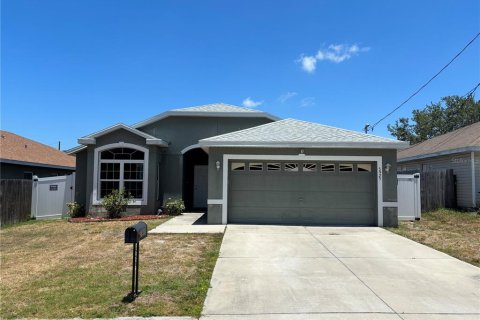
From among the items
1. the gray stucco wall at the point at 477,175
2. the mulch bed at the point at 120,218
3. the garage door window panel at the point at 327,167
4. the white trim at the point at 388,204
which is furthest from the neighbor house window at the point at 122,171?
the gray stucco wall at the point at 477,175

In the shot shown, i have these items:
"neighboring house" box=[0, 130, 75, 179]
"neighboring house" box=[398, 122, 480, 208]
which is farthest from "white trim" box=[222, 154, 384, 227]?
"neighboring house" box=[0, 130, 75, 179]

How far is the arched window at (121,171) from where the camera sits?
16.1 metres

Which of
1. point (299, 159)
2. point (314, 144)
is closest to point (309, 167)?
point (299, 159)

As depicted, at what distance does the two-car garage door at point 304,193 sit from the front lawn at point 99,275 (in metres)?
2.91

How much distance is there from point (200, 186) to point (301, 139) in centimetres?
818

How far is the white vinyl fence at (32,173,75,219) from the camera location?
16.5 metres

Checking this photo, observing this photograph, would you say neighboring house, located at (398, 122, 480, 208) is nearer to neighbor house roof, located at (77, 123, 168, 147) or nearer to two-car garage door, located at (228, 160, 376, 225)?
two-car garage door, located at (228, 160, 376, 225)

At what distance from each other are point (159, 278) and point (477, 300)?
5085 millimetres

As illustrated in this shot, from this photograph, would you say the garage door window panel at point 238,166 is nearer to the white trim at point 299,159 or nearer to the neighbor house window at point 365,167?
the white trim at point 299,159

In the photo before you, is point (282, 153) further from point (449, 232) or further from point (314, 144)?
point (449, 232)

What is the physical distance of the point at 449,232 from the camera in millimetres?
12336

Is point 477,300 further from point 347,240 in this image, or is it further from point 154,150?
point 154,150

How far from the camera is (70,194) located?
17156mm

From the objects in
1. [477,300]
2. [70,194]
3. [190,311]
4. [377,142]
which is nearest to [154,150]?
[70,194]
